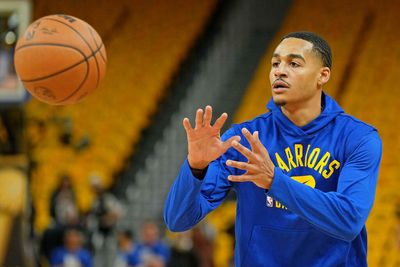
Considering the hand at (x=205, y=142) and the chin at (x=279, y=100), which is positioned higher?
the chin at (x=279, y=100)

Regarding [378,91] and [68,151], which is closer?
[378,91]

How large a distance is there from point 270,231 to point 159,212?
31.9 feet

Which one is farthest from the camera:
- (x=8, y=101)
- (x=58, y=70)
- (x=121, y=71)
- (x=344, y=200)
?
(x=121, y=71)

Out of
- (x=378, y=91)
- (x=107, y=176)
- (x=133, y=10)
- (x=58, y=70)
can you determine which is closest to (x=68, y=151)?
(x=107, y=176)

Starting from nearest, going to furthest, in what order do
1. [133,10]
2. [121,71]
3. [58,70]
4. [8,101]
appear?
[58,70]
[8,101]
[121,71]
[133,10]

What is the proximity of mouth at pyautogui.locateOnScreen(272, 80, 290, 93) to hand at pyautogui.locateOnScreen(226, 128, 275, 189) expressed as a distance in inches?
18.1

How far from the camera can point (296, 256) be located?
3.21 m

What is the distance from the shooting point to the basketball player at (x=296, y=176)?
2998 millimetres

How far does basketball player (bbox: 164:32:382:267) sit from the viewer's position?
3.00 m

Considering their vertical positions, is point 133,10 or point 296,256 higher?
point 133,10

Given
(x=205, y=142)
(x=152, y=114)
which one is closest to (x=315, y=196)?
(x=205, y=142)

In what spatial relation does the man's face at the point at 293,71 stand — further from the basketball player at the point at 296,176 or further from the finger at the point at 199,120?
the finger at the point at 199,120

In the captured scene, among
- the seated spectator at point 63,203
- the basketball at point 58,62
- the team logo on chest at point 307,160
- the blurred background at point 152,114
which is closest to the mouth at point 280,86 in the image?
the team logo on chest at point 307,160

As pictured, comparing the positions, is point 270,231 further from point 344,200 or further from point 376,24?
point 376,24
